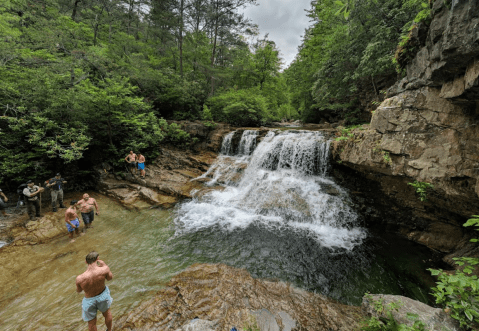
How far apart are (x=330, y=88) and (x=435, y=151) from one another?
298 inches

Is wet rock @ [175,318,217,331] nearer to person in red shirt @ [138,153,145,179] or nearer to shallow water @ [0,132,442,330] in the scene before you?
shallow water @ [0,132,442,330]

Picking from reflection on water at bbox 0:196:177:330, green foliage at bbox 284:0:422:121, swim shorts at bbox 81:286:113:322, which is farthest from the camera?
green foliage at bbox 284:0:422:121

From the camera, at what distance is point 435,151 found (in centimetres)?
492

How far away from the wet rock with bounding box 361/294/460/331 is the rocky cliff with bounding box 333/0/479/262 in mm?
3268

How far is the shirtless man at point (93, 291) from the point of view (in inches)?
115

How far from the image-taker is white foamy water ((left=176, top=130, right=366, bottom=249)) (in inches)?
277

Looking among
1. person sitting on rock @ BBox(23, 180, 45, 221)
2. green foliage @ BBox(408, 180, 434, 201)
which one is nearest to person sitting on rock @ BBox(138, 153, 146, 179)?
person sitting on rock @ BBox(23, 180, 45, 221)

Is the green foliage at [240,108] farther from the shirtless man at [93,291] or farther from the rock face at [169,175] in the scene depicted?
the shirtless man at [93,291]

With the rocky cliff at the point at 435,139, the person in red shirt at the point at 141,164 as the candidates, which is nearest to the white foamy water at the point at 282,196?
the rocky cliff at the point at 435,139

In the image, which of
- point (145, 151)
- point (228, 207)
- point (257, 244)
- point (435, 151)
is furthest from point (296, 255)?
point (145, 151)

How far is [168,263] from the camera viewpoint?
16.5 feet

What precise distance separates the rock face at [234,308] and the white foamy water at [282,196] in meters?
2.51

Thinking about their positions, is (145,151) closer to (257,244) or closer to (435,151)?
(257,244)

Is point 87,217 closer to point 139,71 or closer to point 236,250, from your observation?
point 236,250
